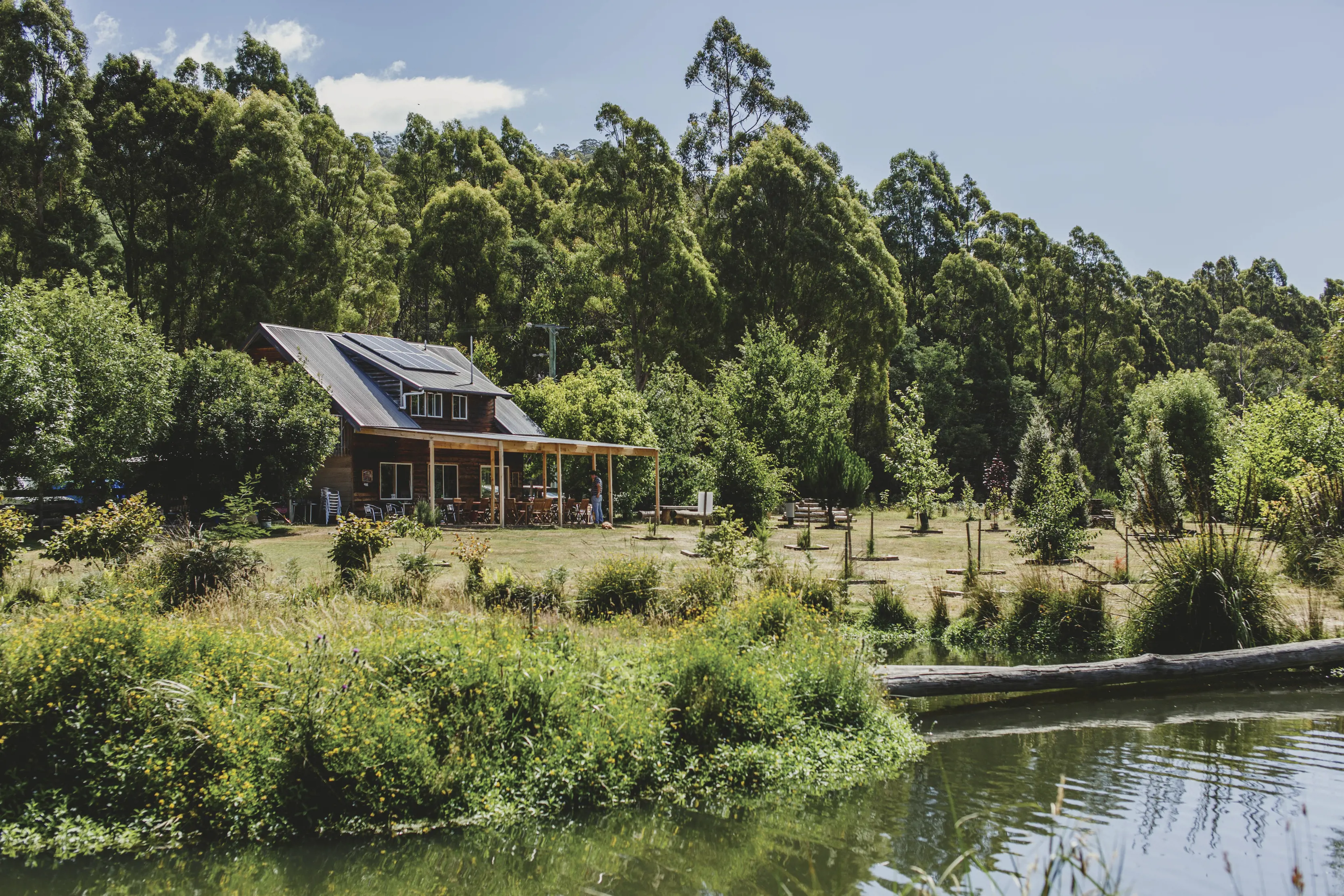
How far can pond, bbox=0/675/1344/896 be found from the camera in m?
6.11

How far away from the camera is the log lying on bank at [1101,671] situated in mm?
10070

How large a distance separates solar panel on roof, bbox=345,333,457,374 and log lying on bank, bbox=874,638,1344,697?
24.0 meters

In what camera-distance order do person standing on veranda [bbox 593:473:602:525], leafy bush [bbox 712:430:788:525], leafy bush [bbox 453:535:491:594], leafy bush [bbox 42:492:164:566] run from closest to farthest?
1. leafy bush [bbox 453:535:491:594]
2. leafy bush [bbox 42:492:164:566]
3. leafy bush [bbox 712:430:788:525]
4. person standing on veranda [bbox 593:473:602:525]

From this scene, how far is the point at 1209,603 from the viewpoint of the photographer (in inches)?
457

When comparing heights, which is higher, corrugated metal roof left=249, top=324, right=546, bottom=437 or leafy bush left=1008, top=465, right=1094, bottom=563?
corrugated metal roof left=249, top=324, right=546, bottom=437

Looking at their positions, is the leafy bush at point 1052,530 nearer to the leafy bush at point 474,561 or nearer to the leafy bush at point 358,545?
the leafy bush at point 474,561

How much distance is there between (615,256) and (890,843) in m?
35.0

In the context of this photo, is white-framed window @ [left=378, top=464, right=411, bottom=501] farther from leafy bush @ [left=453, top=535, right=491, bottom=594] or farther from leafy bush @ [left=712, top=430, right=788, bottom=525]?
leafy bush @ [left=453, top=535, right=491, bottom=594]

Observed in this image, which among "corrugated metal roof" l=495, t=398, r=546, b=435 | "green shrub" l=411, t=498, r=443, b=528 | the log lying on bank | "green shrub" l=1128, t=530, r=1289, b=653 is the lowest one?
the log lying on bank

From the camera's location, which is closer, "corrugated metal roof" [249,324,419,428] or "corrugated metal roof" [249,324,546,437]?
"corrugated metal roof" [249,324,419,428]

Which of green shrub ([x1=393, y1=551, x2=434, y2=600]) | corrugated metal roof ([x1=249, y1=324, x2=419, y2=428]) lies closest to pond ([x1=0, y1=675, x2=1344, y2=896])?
green shrub ([x1=393, y1=551, x2=434, y2=600])

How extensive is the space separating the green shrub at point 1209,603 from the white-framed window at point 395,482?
21.6 m

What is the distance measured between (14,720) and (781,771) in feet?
20.0

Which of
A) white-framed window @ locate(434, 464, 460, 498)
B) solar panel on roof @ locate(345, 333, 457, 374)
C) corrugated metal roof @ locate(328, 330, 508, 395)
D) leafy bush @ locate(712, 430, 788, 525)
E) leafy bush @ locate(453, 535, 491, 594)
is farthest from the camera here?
white-framed window @ locate(434, 464, 460, 498)
